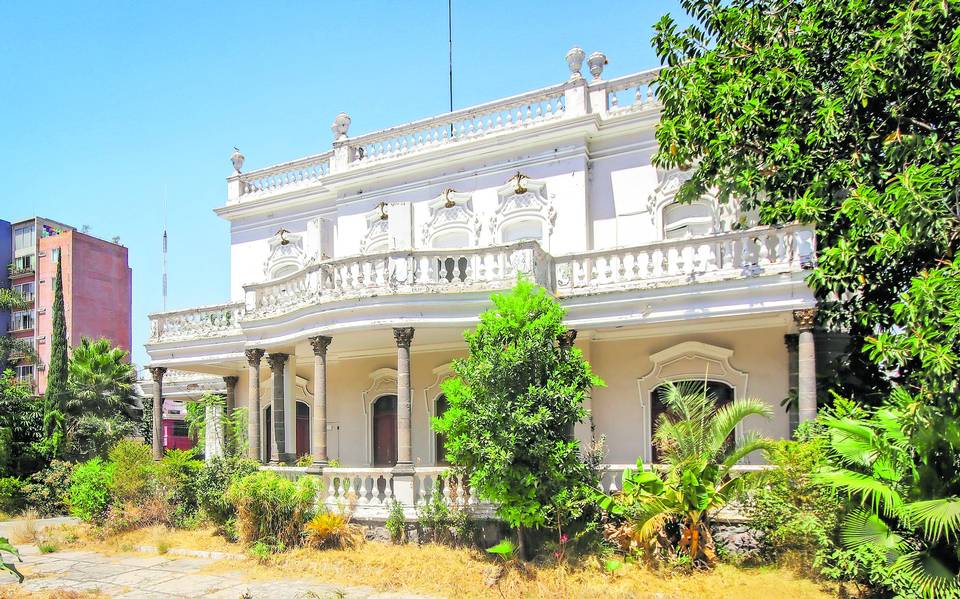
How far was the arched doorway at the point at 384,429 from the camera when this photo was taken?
17859mm

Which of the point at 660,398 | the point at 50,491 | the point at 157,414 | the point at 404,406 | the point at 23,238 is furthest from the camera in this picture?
the point at 23,238

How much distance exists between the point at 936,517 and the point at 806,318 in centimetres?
439

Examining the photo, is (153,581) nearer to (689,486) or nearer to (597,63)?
(689,486)

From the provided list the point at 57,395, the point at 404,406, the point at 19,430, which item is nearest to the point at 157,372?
the point at 57,395

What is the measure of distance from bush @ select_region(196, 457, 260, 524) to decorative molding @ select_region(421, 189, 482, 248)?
6166 millimetres

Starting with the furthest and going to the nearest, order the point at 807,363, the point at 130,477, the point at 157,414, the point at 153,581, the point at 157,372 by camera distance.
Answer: the point at 157,372 < the point at 157,414 < the point at 130,477 < the point at 153,581 < the point at 807,363

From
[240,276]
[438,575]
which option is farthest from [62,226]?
[438,575]

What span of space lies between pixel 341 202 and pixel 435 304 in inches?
253

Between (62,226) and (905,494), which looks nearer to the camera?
(905,494)

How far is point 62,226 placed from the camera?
150 feet

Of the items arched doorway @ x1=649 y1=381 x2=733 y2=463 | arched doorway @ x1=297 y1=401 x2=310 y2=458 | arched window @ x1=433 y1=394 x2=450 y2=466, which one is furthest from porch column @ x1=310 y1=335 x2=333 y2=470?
arched doorway @ x1=297 y1=401 x2=310 y2=458

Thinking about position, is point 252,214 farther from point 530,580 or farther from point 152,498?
point 530,580

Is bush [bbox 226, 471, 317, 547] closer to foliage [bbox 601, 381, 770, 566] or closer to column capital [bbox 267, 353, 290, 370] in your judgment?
column capital [bbox 267, 353, 290, 370]

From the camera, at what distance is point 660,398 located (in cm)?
1445
